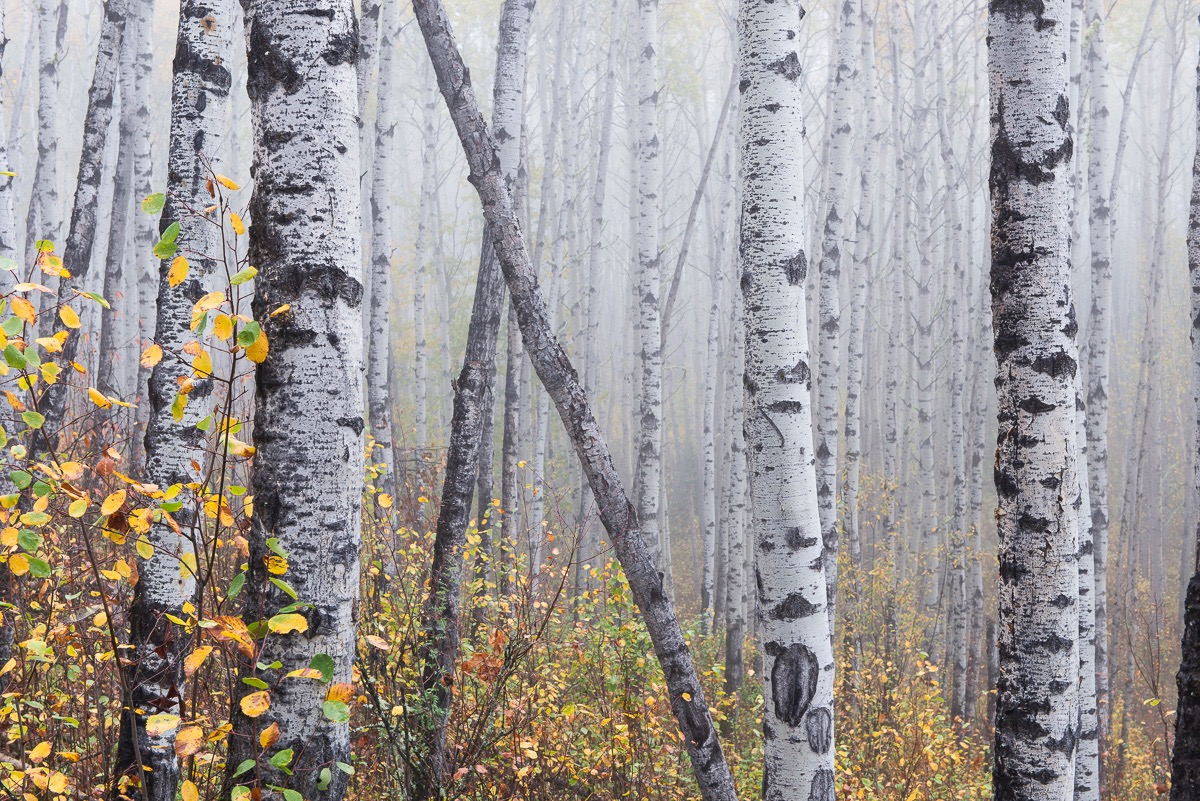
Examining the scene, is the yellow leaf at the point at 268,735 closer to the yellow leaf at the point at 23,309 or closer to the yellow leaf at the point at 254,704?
the yellow leaf at the point at 254,704

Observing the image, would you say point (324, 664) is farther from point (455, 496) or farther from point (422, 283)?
point (422, 283)

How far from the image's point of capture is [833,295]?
6766 millimetres

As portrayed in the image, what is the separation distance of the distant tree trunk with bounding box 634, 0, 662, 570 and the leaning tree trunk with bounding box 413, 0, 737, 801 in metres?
3.60

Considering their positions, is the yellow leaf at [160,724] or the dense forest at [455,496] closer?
the yellow leaf at [160,724]

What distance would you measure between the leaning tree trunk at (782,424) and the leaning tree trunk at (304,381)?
57.3 inches

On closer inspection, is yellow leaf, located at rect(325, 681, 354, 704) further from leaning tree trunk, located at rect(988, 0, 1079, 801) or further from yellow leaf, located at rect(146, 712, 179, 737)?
leaning tree trunk, located at rect(988, 0, 1079, 801)

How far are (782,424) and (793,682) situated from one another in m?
0.85

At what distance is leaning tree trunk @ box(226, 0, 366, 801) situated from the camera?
5.71 feet

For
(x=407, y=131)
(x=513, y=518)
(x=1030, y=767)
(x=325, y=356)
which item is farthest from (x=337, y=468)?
(x=407, y=131)

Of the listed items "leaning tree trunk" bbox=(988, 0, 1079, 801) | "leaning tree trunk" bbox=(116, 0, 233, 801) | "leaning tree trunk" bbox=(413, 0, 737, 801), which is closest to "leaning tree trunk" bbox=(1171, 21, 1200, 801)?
"leaning tree trunk" bbox=(988, 0, 1079, 801)

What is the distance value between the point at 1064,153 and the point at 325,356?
2238 mm

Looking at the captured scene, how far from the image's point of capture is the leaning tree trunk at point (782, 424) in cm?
269

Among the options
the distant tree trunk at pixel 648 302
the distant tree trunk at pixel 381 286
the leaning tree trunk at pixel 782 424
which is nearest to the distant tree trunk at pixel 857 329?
the distant tree trunk at pixel 648 302

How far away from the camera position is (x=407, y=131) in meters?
32.5
